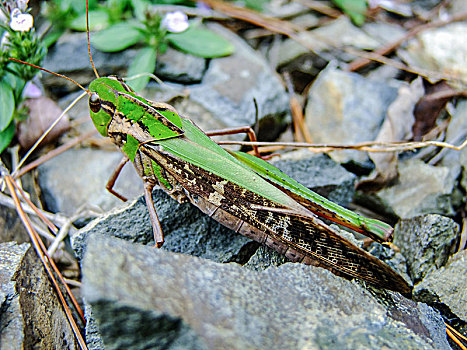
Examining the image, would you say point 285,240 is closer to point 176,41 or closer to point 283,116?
point 283,116

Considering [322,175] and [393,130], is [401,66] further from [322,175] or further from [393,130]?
[322,175]

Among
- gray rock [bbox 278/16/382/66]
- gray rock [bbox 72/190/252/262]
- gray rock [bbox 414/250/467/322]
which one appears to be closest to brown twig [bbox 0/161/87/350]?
gray rock [bbox 72/190/252/262]

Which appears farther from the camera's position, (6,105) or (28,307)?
(6,105)

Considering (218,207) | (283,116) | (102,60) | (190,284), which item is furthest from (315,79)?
(190,284)

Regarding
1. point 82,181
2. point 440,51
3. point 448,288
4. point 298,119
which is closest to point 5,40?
point 82,181

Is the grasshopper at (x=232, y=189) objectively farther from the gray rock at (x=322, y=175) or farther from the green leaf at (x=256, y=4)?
the green leaf at (x=256, y=4)
